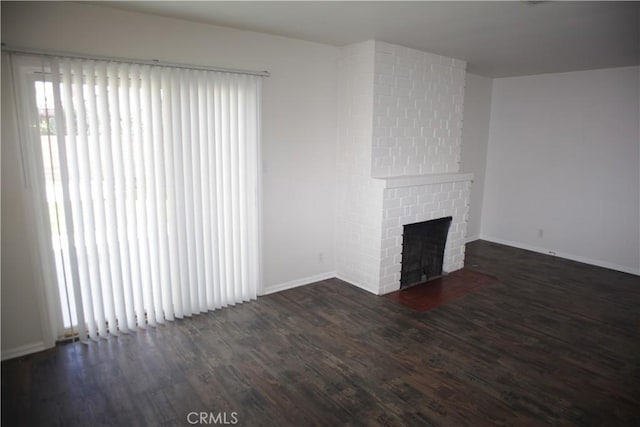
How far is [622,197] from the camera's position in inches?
195

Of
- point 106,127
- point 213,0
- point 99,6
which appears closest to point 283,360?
point 106,127

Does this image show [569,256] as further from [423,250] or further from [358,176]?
[358,176]

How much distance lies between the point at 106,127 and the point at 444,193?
3476 mm

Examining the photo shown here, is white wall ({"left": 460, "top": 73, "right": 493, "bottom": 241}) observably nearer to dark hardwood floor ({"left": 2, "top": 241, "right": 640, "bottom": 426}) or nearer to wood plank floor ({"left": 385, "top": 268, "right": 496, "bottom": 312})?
wood plank floor ({"left": 385, "top": 268, "right": 496, "bottom": 312})

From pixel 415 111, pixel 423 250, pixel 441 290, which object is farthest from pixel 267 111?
pixel 441 290

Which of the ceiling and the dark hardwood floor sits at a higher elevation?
the ceiling

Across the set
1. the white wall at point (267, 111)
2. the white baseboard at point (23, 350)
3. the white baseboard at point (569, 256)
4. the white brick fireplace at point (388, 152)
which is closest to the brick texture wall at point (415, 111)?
the white brick fireplace at point (388, 152)

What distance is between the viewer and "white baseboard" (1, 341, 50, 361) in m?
2.89

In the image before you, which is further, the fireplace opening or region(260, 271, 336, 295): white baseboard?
the fireplace opening

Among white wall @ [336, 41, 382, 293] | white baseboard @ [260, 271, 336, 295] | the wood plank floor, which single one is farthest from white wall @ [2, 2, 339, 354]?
the wood plank floor

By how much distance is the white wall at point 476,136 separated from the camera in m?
5.74

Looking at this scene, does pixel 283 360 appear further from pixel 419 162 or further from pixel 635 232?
pixel 635 232

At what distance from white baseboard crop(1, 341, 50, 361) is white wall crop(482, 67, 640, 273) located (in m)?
5.96

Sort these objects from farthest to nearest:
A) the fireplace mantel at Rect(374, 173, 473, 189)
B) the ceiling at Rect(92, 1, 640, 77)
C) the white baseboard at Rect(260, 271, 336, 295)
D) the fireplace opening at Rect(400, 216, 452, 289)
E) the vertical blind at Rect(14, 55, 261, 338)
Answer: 1. the fireplace opening at Rect(400, 216, 452, 289)
2. the white baseboard at Rect(260, 271, 336, 295)
3. the fireplace mantel at Rect(374, 173, 473, 189)
4. the vertical blind at Rect(14, 55, 261, 338)
5. the ceiling at Rect(92, 1, 640, 77)
